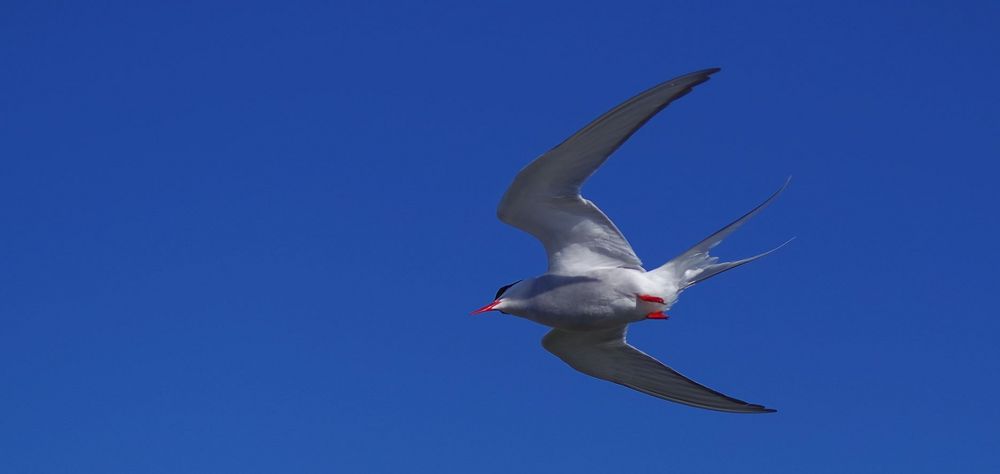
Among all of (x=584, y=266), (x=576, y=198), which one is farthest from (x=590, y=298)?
(x=576, y=198)

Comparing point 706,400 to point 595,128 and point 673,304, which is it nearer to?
point 673,304

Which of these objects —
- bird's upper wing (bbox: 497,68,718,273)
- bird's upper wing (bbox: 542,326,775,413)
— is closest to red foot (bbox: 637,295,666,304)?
bird's upper wing (bbox: 497,68,718,273)

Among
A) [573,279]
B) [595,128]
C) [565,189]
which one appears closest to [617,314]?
[573,279]

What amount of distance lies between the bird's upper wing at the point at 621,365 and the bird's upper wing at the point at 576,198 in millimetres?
1025

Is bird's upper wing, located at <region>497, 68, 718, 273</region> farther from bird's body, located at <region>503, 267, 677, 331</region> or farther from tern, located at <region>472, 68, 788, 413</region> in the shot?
bird's body, located at <region>503, 267, 677, 331</region>

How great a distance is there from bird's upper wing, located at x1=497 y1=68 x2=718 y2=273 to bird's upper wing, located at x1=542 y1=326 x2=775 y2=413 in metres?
1.03

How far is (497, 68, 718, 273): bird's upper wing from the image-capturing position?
27.8 ft

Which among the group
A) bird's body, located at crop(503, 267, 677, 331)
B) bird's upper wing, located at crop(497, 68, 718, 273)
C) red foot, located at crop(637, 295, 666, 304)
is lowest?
red foot, located at crop(637, 295, 666, 304)

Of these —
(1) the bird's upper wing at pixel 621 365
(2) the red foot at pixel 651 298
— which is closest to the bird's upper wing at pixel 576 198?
(2) the red foot at pixel 651 298

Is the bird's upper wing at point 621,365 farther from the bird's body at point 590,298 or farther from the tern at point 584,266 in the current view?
the bird's body at point 590,298

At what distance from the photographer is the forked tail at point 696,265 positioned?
9.44 meters

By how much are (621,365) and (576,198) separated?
2.27m

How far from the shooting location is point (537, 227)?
32.2 ft

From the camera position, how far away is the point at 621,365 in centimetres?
1092
